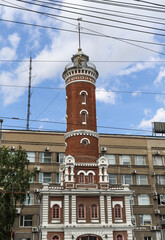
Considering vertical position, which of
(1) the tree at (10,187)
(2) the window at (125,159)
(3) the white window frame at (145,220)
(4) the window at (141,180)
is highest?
(2) the window at (125,159)

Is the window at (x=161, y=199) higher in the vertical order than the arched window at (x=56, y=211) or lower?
higher

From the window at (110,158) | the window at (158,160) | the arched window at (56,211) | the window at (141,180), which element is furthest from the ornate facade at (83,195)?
the window at (158,160)

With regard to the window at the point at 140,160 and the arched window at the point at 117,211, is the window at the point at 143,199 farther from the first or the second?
the arched window at the point at 117,211

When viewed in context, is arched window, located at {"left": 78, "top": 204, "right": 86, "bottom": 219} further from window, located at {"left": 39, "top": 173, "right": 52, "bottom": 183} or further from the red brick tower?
window, located at {"left": 39, "top": 173, "right": 52, "bottom": 183}

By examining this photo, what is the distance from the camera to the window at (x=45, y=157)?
48453mm

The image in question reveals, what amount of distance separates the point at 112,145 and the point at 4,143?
58.5 ft

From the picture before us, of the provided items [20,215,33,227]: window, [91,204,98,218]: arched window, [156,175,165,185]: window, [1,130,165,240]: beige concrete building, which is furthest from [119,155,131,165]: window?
[20,215,33,227]: window

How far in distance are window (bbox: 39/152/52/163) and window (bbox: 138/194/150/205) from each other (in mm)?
15732

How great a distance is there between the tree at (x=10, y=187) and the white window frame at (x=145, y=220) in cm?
2181

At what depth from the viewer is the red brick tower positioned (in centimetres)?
3741

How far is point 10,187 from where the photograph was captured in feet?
103

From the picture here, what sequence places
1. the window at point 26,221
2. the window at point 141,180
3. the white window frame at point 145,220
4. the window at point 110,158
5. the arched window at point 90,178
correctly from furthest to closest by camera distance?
the window at point 110,158 → the window at point 141,180 → the white window frame at point 145,220 → the window at point 26,221 → the arched window at point 90,178

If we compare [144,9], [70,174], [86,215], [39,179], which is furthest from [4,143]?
[144,9]

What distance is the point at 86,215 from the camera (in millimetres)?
34000
